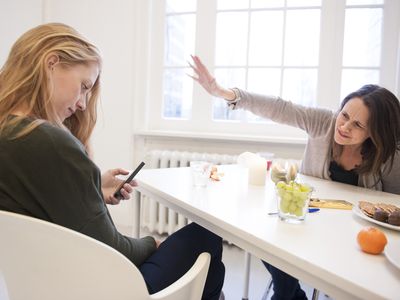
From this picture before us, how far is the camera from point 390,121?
4.30ft

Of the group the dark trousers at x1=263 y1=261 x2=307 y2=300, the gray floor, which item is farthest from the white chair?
the gray floor

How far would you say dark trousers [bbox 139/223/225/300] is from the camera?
2.61 feet

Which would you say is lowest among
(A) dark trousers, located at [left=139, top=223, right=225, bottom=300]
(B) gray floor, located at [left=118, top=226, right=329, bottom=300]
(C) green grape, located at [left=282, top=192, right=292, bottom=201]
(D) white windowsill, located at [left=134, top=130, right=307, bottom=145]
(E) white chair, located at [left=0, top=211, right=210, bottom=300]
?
(B) gray floor, located at [left=118, top=226, right=329, bottom=300]

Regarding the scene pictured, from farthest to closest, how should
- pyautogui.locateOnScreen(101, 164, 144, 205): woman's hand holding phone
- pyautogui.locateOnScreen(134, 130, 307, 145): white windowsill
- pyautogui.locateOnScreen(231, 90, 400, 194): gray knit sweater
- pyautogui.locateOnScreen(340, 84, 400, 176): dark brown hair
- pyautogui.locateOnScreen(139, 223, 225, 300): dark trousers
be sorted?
pyautogui.locateOnScreen(134, 130, 307, 145): white windowsill < pyautogui.locateOnScreen(231, 90, 400, 194): gray knit sweater < pyautogui.locateOnScreen(340, 84, 400, 176): dark brown hair < pyautogui.locateOnScreen(101, 164, 144, 205): woman's hand holding phone < pyautogui.locateOnScreen(139, 223, 225, 300): dark trousers

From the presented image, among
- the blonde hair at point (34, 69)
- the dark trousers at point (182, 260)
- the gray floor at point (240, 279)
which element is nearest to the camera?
the blonde hair at point (34, 69)

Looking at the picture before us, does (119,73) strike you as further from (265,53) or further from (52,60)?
(52,60)

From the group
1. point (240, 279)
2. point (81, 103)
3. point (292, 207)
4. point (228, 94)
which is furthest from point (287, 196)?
point (240, 279)

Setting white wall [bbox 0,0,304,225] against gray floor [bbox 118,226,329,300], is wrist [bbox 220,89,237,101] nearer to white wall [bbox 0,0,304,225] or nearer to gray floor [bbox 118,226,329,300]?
white wall [bbox 0,0,304,225]

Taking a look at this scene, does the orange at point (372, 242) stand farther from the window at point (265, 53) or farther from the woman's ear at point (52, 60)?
the window at point (265, 53)

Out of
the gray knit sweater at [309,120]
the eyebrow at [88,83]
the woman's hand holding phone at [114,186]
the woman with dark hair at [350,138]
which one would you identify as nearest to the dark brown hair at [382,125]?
the woman with dark hair at [350,138]

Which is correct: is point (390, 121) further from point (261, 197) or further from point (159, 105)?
point (159, 105)

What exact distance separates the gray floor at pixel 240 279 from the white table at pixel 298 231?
79 centimetres

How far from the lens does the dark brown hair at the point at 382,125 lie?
1303mm

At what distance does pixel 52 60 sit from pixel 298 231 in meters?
0.67
